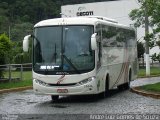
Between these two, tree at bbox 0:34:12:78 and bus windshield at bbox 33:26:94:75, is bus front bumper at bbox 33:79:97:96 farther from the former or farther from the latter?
tree at bbox 0:34:12:78

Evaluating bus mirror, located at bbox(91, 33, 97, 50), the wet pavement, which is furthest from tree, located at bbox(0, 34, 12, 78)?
bus mirror, located at bbox(91, 33, 97, 50)

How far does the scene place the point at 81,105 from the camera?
17391 mm

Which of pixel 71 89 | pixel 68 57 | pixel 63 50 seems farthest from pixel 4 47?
pixel 71 89

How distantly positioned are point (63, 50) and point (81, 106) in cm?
235

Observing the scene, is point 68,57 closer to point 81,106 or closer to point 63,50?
point 63,50

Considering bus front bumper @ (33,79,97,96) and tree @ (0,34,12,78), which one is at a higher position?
tree @ (0,34,12,78)

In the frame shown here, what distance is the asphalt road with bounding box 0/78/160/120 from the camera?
1529 centimetres

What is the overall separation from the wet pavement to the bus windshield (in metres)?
1.35

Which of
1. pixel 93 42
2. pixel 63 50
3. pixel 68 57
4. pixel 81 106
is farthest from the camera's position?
pixel 63 50

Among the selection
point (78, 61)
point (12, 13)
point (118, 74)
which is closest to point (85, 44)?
point (78, 61)

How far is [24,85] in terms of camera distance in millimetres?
26766

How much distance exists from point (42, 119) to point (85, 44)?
17.7 feet

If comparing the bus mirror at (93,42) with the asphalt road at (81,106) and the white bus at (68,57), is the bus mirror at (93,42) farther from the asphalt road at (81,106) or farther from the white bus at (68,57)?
the asphalt road at (81,106)

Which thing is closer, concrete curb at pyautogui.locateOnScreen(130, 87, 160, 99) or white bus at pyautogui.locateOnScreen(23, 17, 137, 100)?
white bus at pyautogui.locateOnScreen(23, 17, 137, 100)
